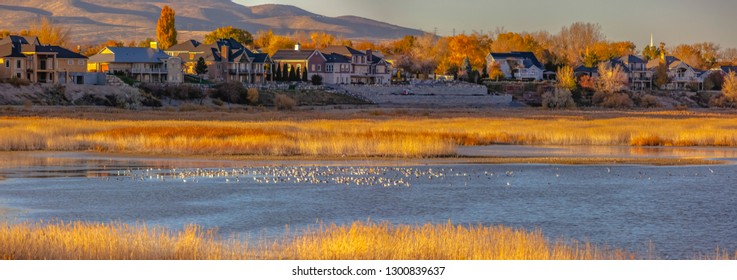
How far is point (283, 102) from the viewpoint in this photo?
111m

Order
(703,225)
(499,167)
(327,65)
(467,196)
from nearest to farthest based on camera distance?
(703,225)
(467,196)
(499,167)
(327,65)

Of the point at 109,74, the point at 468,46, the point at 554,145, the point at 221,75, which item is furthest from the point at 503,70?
the point at 554,145

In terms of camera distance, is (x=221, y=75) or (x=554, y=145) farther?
(x=221, y=75)

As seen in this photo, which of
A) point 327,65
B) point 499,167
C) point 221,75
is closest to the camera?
point 499,167

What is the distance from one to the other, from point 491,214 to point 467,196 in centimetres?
405

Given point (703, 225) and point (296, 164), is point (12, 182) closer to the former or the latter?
point (296, 164)

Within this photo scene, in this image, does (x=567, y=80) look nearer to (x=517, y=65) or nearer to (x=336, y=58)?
(x=517, y=65)

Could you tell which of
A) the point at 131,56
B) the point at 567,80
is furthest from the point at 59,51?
the point at 567,80

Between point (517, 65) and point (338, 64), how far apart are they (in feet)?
106

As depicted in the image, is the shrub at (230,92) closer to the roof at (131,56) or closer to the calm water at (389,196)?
the roof at (131,56)

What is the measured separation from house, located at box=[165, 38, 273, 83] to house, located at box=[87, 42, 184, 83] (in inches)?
358

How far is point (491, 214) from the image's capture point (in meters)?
29.4

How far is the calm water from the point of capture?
89.4ft

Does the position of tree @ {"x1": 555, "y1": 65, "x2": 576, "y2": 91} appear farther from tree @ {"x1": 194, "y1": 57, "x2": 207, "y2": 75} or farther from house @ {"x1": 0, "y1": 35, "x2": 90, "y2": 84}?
house @ {"x1": 0, "y1": 35, "x2": 90, "y2": 84}
